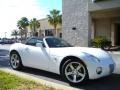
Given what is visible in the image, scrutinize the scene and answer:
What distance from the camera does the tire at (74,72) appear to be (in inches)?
278

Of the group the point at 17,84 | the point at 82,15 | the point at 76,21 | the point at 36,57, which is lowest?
the point at 17,84

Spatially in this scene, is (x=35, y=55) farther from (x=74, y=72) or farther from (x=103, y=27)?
(x=103, y=27)

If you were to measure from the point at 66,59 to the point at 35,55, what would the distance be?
55.5 inches

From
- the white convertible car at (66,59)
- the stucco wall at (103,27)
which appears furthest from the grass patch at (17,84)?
the stucco wall at (103,27)

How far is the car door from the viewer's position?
8109mm

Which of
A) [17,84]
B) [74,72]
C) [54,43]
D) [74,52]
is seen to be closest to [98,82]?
[74,72]

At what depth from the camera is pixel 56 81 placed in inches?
299

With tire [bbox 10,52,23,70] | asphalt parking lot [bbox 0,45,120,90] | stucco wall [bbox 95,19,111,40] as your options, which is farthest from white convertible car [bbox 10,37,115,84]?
stucco wall [bbox 95,19,111,40]

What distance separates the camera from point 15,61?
947cm

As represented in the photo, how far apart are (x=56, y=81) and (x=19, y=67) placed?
217 cm

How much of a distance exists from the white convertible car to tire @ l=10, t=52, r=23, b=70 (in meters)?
0.10

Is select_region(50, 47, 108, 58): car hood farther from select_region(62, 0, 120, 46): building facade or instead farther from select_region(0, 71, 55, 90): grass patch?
select_region(62, 0, 120, 46): building facade

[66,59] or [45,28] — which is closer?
[66,59]

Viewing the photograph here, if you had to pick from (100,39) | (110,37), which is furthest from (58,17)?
(100,39)
